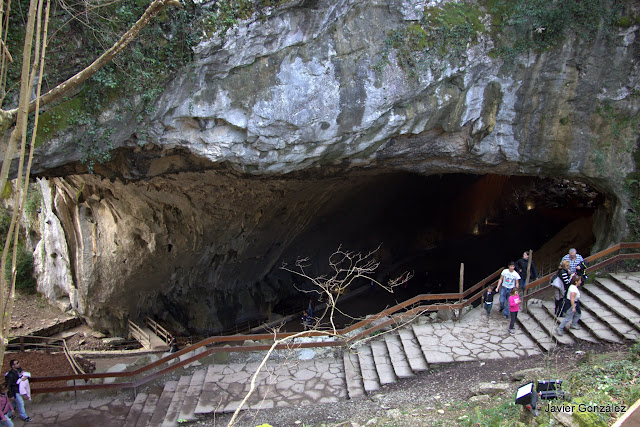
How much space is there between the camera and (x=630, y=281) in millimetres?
8883

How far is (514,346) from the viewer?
784 cm

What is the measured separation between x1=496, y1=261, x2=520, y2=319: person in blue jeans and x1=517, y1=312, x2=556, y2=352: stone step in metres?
0.32

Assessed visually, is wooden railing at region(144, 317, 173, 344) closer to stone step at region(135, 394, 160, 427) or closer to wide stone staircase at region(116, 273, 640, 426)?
wide stone staircase at region(116, 273, 640, 426)

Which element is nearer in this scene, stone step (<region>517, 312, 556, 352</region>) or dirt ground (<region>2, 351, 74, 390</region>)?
stone step (<region>517, 312, 556, 352</region>)

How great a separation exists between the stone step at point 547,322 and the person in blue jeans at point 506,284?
0.48 m

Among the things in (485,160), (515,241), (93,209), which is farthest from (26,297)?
(515,241)

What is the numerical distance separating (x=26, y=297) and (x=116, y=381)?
874 centimetres

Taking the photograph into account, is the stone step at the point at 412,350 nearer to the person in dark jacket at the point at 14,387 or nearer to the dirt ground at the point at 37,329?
the person in dark jacket at the point at 14,387

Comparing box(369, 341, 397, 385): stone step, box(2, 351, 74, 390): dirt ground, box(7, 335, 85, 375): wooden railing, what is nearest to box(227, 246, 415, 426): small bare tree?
box(369, 341, 397, 385): stone step

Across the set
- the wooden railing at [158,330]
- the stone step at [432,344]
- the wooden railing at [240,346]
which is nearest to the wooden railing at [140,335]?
the wooden railing at [158,330]

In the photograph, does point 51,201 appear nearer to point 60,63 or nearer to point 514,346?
point 60,63

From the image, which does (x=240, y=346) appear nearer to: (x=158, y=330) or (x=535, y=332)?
(x=535, y=332)

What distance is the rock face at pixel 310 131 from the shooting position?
8305mm

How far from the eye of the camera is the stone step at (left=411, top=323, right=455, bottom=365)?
7746 millimetres
